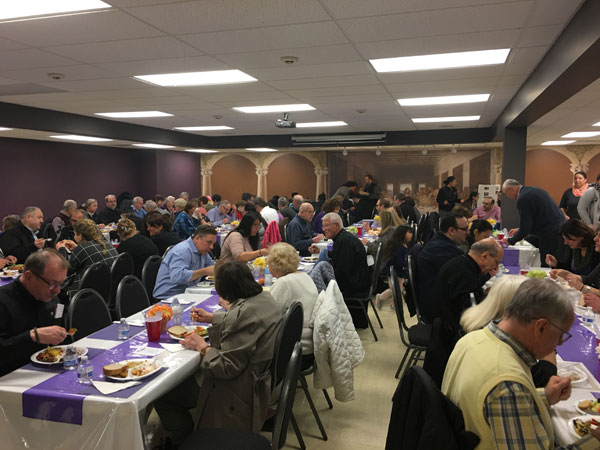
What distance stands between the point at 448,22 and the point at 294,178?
1177 centimetres

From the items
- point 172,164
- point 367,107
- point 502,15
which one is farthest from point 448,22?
point 172,164

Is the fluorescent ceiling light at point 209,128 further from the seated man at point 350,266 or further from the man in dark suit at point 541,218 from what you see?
the man in dark suit at point 541,218

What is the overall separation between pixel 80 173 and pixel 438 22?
10.4m

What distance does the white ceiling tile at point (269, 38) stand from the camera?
3.17m

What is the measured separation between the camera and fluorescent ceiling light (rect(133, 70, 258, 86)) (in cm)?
457

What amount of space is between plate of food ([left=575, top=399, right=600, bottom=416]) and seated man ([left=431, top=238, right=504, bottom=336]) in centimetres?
107

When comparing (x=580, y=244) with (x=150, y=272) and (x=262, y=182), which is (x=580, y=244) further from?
(x=262, y=182)

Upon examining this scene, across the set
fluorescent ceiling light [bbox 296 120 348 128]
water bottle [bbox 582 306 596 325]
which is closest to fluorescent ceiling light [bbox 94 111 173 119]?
fluorescent ceiling light [bbox 296 120 348 128]

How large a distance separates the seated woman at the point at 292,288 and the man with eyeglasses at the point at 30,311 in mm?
1309

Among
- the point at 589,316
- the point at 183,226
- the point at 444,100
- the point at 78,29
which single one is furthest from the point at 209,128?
the point at 589,316

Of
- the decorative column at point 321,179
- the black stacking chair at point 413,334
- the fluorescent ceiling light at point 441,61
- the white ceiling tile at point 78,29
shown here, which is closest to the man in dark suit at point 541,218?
the fluorescent ceiling light at point 441,61

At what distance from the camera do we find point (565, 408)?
5.91ft

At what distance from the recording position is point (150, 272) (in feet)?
13.9

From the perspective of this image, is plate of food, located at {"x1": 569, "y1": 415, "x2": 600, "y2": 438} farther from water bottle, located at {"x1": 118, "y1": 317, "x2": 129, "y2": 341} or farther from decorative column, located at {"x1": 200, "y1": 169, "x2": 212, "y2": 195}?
decorative column, located at {"x1": 200, "y1": 169, "x2": 212, "y2": 195}
